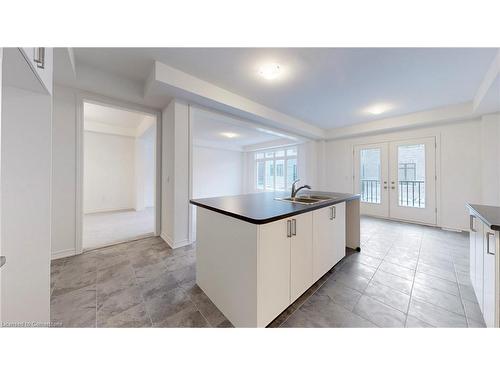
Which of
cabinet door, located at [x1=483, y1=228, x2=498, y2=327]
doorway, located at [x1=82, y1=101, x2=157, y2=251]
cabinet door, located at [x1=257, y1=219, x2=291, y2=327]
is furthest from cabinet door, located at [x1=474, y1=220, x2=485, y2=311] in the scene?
doorway, located at [x1=82, y1=101, x2=157, y2=251]

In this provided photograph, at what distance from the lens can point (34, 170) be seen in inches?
44.6

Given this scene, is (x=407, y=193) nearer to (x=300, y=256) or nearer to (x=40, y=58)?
(x=300, y=256)

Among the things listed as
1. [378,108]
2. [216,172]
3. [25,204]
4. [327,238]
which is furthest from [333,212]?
[216,172]

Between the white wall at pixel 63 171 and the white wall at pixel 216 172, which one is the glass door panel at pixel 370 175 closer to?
the white wall at pixel 216 172


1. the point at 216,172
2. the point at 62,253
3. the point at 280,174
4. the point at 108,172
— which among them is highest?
the point at 216,172

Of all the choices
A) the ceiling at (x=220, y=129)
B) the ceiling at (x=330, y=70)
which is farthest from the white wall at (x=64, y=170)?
the ceiling at (x=220, y=129)

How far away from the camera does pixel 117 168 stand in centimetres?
571

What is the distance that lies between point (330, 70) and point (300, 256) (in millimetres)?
2418

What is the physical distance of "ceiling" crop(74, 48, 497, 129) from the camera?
205cm

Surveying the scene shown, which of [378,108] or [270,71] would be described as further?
[378,108]

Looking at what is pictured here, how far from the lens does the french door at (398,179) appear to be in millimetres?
4059

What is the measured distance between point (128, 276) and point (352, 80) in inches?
154

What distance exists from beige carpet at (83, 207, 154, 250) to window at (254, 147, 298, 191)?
4.96m

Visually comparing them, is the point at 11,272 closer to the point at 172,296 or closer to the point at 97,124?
the point at 172,296
